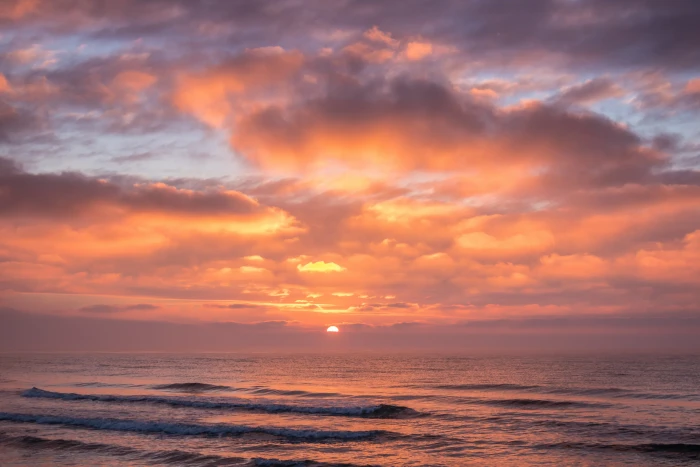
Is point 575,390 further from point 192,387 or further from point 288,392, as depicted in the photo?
point 192,387

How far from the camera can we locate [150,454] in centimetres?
2995

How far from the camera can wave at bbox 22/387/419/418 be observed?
149 ft

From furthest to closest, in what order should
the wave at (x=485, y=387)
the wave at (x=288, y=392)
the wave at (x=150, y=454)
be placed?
the wave at (x=485, y=387)
the wave at (x=288, y=392)
the wave at (x=150, y=454)

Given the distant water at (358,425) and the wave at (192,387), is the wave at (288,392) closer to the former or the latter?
the distant water at (358,425)

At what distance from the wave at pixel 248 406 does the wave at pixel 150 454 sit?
16.7 m

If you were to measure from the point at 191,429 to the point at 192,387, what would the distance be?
35.6 m

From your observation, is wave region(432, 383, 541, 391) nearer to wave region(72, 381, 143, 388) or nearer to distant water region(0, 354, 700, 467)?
distant water region(0, 354, 700, 467)

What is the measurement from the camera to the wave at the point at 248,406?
1786 inches

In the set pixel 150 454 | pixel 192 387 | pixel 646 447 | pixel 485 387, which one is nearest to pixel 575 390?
pixel 485 387

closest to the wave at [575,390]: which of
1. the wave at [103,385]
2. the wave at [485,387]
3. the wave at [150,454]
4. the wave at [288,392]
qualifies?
the wave at [485,387]

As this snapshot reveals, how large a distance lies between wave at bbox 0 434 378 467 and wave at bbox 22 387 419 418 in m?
16.7

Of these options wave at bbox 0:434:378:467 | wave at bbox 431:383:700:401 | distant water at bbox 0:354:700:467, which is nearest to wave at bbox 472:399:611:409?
distant water at bbox 0:354:700:467

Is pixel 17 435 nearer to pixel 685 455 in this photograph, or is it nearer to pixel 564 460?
pixel 564 460

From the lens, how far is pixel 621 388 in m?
62.9
